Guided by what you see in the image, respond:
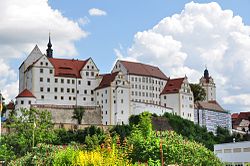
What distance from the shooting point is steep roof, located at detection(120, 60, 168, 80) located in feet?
302

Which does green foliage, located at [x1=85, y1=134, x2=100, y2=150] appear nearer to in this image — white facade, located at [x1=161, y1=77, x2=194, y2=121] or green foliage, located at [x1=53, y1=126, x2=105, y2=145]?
green foliage, located at [x1=53, y1=126, x2=105, y2=145]

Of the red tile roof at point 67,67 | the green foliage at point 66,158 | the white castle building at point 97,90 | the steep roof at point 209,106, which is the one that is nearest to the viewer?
the green foliage at point 66,158

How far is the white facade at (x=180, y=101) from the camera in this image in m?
91.1

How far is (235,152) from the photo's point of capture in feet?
153

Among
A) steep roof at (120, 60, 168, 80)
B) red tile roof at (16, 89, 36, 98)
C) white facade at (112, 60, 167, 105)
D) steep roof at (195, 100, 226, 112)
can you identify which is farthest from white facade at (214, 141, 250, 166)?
steep roof at (195, 100, 226, 112)

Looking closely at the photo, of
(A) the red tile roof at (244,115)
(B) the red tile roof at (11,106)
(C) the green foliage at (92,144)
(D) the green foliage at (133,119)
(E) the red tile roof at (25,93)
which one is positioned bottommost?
(C) the green foliage at (92,144)

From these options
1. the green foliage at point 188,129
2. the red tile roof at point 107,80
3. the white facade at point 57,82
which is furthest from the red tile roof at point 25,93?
the green foliage at point 188,129

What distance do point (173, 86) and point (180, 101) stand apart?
3.89 meters

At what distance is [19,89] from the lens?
8612cm

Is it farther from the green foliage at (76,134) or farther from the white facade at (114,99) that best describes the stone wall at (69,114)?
the green foliage at (76,134)

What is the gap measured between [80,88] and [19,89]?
38.3ft

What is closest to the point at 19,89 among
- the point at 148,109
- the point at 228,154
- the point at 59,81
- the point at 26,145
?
the point at 59,81

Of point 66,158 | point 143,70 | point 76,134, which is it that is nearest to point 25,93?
point 76,134

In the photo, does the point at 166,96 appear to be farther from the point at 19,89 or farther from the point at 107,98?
the point at 19,89
